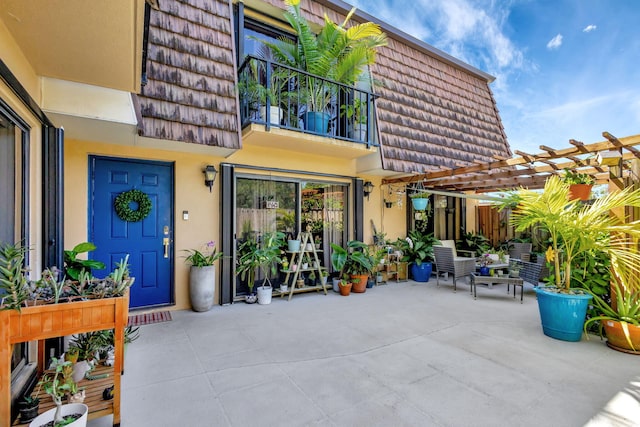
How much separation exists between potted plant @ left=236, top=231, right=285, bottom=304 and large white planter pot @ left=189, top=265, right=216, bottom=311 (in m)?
0.56

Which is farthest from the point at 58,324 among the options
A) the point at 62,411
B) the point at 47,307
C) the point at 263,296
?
the point at 263,296

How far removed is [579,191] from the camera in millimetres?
4035

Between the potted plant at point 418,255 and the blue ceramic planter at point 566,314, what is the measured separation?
3376 millimetres

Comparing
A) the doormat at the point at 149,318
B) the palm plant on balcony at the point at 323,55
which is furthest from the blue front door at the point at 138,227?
the palm plant on balcony at the point at 323,55

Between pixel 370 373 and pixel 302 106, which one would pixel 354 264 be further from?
pixel 370 373

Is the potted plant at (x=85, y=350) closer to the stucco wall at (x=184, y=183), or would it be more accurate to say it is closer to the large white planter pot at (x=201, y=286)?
the large white planter pot at (x=201, y=286)

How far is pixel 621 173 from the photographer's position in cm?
389

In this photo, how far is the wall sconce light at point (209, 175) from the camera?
4.98 metres

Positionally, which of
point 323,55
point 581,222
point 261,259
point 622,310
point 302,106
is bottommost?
point 622,310

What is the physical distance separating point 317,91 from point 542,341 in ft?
16.6

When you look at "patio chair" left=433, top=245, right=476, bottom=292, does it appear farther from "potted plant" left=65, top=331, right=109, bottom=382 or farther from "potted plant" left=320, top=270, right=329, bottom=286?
"potted plant" left=65, top=331, right=109, bottom=382

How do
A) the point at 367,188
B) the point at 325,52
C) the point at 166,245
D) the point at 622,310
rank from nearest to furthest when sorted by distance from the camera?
the point at 622,310 → the point at 166,245 → the point at 325,52 → the point at 367,188

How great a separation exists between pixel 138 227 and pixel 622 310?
20.7 feet

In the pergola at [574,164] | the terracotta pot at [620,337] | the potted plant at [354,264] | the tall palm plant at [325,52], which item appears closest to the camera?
the terracotta pot at [620,337]
